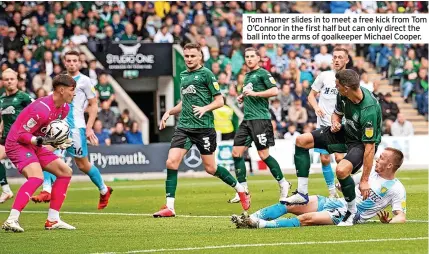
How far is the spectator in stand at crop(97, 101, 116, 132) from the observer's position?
32.2 metres

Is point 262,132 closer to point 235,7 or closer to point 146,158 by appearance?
point 146,158

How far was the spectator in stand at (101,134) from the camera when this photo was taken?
102ft

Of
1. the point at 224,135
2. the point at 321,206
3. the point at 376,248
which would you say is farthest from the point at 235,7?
the point at 376,248

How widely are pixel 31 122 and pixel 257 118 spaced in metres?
6.20

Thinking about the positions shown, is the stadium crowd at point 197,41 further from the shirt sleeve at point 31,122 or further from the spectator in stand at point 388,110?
the shirt sleeve at point 31,122

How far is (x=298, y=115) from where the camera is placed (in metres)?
33.8

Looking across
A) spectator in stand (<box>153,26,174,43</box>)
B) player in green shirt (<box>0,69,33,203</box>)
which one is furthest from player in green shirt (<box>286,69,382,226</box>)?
spectator in stand (<box>153,26,174,43</box>)

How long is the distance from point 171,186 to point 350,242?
529cm

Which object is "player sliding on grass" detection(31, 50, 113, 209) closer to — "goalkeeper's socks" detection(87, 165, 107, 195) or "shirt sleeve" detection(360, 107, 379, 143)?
"goalkeeper's socks" detection(87, 165, 107, 195)

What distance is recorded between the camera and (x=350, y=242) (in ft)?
38.2

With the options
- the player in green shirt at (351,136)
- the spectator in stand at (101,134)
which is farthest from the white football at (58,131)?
the spectator in stand at (101,134)

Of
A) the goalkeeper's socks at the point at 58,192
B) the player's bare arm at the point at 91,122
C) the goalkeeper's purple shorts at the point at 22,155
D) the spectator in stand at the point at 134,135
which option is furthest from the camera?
the spectator in stand at the point at 134,135

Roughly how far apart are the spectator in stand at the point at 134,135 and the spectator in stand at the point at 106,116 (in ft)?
1.89

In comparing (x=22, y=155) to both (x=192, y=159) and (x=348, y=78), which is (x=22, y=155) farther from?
(x=192, y=159)
